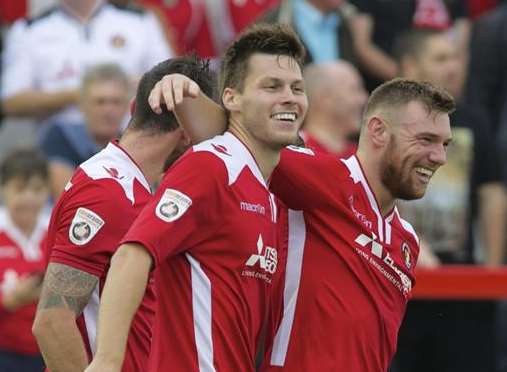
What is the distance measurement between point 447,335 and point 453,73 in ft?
6.70

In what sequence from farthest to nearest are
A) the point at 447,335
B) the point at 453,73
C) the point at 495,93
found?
the point at 495,93, the point at 453,73, the point at 447,335

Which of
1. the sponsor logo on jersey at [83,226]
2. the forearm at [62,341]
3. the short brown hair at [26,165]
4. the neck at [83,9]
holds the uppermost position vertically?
the neck at [83,9]

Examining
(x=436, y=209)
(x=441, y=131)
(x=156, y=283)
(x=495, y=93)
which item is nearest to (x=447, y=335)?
(x=436, y=209)

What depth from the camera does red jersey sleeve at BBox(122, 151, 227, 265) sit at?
509 cm

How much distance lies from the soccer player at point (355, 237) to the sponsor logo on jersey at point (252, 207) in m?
0.21

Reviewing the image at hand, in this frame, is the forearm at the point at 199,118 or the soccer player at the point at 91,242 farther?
the soccer player at the point at 91,242

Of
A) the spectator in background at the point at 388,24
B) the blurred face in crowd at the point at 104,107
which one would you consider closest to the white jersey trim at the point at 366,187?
the blurred face in crowd at the point at 104,107

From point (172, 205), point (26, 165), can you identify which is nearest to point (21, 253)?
point (26, 165)

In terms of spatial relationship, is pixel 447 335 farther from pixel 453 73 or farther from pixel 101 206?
pixel 101 206

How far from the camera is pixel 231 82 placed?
18.7ft

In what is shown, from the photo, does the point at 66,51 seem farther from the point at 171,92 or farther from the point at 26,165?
the point at 171,92

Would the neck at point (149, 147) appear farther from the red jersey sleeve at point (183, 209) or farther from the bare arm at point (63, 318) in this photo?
the red jersey sleeve at point (183, 209)

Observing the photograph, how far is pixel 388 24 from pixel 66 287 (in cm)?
617

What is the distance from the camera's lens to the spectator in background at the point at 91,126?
988cm
